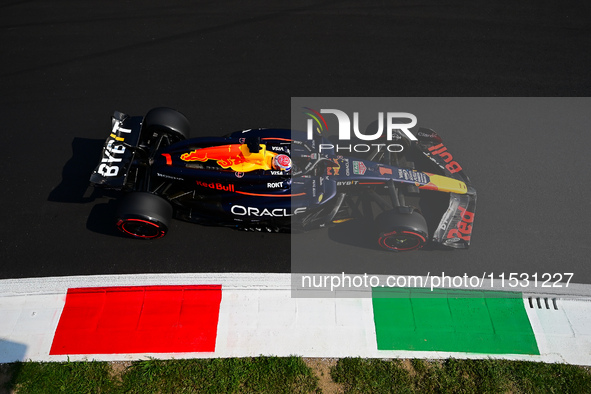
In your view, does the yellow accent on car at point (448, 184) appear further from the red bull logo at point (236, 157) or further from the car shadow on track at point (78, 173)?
the car shadow on track at point (78, 173)

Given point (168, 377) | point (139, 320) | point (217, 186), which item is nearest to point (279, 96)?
point (217, 186)

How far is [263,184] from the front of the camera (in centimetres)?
679

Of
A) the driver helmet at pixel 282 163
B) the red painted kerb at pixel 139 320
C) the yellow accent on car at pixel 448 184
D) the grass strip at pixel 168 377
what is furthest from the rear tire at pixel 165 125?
the yellow accent on car at pixel 448 184

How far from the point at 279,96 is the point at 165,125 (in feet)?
9.45

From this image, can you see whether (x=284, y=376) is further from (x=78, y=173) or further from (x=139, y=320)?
(x=78, y=173)

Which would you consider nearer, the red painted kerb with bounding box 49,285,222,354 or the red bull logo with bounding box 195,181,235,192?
the red painted kerb with bounding box 49,285,222,354

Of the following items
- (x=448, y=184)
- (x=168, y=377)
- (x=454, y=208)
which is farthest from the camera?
(x=448, y=184)

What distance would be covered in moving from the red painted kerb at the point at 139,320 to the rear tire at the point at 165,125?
107 inches

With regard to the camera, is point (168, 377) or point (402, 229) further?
point (402, 229)

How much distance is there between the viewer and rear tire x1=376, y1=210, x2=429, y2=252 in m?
6.79

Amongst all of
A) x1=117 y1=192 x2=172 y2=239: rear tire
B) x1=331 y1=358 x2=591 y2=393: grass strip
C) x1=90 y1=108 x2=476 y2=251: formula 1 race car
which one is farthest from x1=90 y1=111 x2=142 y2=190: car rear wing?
x1=331 y1=358 x2=591 y2=393: grass strip

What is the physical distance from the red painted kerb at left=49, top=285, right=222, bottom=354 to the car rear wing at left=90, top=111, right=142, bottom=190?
1.80m

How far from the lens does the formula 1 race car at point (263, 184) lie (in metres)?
6.77

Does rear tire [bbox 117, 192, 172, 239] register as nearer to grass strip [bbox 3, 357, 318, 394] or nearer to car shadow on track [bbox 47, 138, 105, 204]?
car shadow on track [bbox 47, 138, 105, 204]
